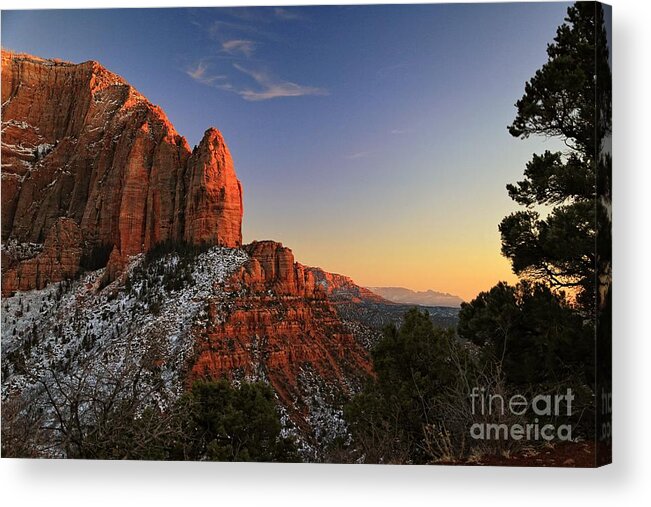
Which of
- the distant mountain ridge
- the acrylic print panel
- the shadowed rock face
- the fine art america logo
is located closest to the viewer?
the fine art america logo

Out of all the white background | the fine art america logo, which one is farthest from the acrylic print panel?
the white background

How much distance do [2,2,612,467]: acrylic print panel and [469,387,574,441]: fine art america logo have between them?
0.08 ft

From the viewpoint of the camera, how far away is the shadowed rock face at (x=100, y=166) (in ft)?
40.4

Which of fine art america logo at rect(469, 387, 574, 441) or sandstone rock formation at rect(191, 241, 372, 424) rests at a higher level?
sandstone rock formation at rect(191, 241, 372, 424)

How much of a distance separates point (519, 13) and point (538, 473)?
503cm

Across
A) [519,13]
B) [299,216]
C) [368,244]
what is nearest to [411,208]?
[368,244]

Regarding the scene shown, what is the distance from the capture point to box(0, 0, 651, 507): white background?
10.1 meters

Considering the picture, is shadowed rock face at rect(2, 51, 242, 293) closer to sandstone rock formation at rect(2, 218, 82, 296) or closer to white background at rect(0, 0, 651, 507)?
sandstone rock formation at rect(2, 218, 82, 296)

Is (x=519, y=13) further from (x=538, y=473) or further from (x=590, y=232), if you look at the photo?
(x=538, y=473)

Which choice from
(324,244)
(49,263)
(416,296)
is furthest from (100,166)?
(416,296)

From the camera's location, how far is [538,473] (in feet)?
33.4

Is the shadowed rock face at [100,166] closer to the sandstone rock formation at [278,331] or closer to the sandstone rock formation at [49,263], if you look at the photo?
the sandstone rock formation at [49,263]

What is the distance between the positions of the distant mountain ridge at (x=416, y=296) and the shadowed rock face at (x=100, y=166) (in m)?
2.02

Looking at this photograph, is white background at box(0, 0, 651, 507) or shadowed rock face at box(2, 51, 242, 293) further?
shadowed rock face at box(2, 51, 242, 293)
